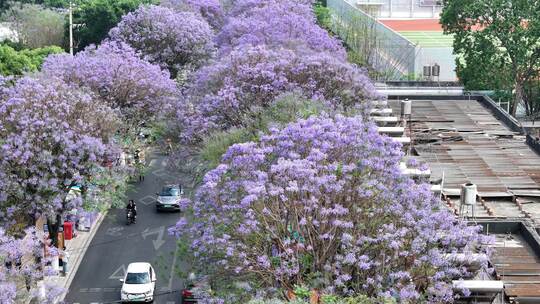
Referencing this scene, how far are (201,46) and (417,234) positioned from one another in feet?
134

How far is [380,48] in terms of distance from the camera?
66.4m

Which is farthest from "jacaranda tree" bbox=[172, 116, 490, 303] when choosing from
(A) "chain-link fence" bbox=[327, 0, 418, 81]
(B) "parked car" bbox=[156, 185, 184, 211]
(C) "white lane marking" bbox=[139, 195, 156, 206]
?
(A) "chain-link fence" bbox=[327, 0, 418, 81]

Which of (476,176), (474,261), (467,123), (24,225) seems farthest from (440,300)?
(467,123)

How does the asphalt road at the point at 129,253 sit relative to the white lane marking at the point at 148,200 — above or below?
above

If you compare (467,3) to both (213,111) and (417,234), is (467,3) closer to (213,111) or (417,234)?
(213,111)

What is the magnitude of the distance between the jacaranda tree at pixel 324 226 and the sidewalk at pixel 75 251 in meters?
12.5

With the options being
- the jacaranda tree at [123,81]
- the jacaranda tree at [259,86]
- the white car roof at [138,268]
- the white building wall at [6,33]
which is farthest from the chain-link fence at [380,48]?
the white building wall at [6,33]

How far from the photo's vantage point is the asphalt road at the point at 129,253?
34.2m

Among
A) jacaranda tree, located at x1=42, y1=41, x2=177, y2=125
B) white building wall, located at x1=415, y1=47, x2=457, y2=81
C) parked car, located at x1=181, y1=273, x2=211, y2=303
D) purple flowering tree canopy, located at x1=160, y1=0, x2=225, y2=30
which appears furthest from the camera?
purple flowering tree canopy, located at x1=160, y1=0, x2=225, y2=30

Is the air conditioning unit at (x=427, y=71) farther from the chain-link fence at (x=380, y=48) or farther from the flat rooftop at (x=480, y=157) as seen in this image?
the flat rooftop at (x=480, y=157)

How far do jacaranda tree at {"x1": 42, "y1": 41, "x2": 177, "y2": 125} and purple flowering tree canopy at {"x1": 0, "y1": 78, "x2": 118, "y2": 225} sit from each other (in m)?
9.20

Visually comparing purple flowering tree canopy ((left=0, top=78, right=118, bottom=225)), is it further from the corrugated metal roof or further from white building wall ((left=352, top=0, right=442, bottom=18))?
white building wall ((left=352, top=0, right=442, bottom=18))

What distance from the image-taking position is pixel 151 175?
5200cm

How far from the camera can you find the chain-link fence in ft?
201
